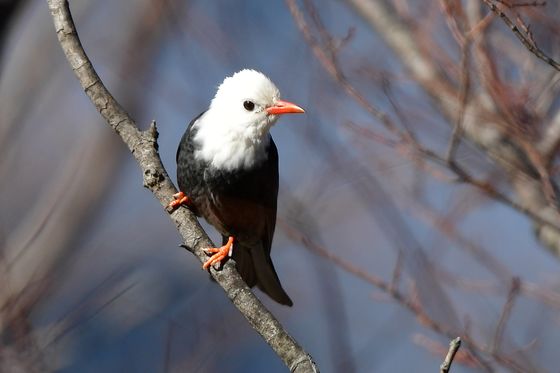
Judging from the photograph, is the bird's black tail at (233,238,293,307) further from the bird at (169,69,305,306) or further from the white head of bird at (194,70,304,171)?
the white head of bird at (194,70,304,171)

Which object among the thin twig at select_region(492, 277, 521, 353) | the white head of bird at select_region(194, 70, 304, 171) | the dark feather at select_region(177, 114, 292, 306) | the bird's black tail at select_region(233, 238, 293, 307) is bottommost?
the thin twig at select_region(492, 277, 521, 353)

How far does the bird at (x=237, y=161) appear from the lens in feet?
16.6

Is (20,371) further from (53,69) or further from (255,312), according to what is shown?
(53,69)

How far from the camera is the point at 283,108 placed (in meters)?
5.00

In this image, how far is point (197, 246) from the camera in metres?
3.63

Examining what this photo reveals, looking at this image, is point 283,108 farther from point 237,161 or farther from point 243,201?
point 243,201

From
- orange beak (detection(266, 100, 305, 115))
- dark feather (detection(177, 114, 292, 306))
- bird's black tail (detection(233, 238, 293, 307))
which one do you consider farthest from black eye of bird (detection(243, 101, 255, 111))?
bird's black tail (detection(233, 238, 293, 307))

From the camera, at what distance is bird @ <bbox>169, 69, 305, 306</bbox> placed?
5.05 m

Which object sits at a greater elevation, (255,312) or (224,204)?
(224,204)

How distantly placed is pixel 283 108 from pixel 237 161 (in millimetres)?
427

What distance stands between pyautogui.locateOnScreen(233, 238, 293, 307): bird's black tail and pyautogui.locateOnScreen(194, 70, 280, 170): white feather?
0.70 m

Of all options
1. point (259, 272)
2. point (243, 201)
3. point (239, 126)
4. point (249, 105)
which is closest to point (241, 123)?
point (239, 126)

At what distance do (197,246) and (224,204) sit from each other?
1465 mm

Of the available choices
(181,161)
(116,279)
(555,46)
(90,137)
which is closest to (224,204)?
(181,161)
